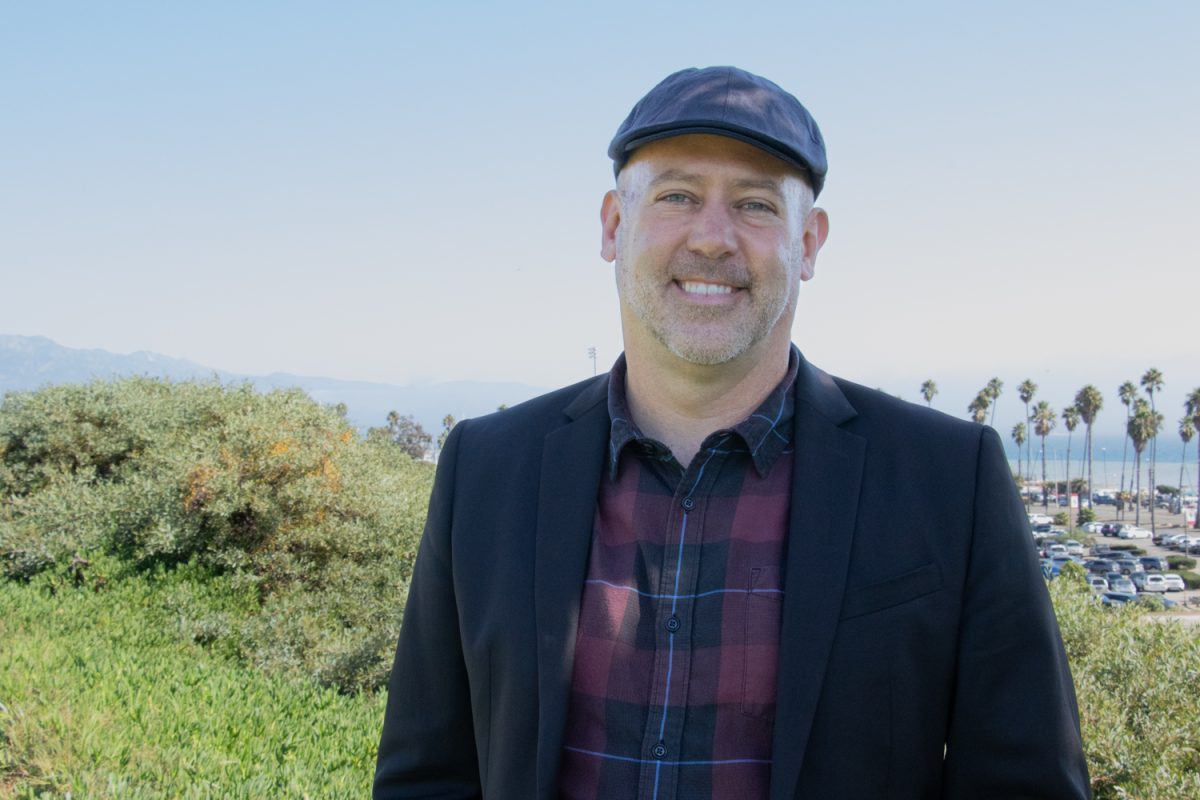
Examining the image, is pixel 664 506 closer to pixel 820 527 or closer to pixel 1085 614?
pixel 820 527

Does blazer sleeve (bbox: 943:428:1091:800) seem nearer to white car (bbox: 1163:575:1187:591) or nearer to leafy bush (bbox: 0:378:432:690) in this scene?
leafy bush (bbox: 0:378:432:690)

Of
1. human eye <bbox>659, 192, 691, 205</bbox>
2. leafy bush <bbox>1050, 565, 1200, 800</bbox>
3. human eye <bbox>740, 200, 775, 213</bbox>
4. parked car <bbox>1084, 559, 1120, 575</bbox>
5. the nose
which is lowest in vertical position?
parked car <bbox>1084, 559, 1120, 575</bbox>

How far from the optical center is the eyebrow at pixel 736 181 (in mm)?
2129

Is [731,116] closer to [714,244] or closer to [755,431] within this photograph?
[714,244]

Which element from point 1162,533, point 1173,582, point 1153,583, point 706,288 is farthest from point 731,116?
point 1162,533

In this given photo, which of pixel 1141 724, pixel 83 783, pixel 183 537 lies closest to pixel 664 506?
pixel 83 783

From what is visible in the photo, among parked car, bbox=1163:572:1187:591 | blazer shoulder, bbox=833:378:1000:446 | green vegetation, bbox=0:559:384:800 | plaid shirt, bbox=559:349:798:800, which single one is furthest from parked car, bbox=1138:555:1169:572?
plaid shirt, bbox=559:349:798:800

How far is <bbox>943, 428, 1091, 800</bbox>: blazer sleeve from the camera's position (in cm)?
189

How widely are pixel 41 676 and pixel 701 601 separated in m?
5.23

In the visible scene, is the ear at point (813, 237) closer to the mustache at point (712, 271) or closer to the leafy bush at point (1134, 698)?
the mustache at point (712, 271)

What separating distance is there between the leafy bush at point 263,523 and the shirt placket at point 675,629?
8.12m

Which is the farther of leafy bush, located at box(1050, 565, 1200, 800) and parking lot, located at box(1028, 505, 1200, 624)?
parking lot, located at box(1028, 505, 1200, 624)

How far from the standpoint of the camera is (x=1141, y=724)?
630cm

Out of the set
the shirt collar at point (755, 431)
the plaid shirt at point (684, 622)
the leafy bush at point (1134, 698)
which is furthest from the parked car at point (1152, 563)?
the plaid shirt at point (684, 622)
